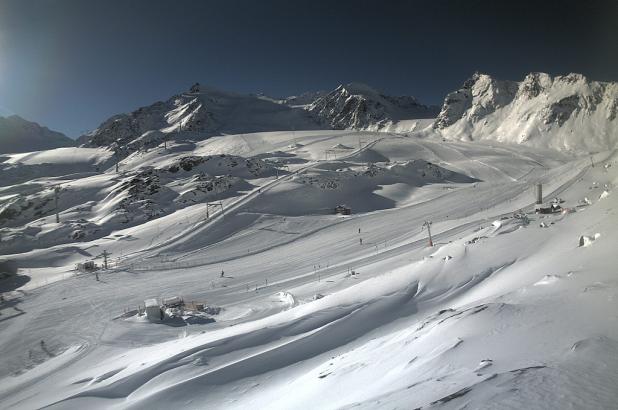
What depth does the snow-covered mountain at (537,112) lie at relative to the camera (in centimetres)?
11000

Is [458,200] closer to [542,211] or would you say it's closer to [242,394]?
[542,211]

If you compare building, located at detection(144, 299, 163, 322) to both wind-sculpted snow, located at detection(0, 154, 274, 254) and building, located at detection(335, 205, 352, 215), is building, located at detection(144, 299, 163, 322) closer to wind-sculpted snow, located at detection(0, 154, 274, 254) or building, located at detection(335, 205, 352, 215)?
building, located at detection(335, 205, 352, 215)

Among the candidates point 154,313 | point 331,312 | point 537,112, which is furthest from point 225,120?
point 331,312

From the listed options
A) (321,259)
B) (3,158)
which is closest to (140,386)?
(321,259)

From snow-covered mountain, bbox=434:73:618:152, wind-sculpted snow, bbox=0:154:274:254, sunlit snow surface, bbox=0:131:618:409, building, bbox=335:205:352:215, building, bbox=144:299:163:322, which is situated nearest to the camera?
sunlit snow surface, bbox=0:131:618:409

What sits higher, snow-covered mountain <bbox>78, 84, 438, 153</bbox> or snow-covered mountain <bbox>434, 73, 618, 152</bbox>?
snow-covered mountain <bbox>78, 84, 438, 153</bbox>

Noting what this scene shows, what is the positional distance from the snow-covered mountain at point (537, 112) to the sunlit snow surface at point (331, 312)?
66.0m

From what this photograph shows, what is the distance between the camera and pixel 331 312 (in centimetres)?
1712

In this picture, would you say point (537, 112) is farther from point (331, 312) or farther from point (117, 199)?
point (331, 312)

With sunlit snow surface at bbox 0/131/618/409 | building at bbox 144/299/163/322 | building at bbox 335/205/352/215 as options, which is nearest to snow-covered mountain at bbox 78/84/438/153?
building at bbox 335/205/352/215

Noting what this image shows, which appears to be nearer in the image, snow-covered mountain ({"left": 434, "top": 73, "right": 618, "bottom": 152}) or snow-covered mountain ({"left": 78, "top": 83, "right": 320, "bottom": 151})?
snow-covered mountain ({"left": 434, "top": 73, "right": 618, "bottom": 152})

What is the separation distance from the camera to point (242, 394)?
12.7 metres

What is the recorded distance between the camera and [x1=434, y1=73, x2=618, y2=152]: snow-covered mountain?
4331 inches

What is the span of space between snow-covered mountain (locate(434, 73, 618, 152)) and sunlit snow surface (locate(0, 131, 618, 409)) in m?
66.0
